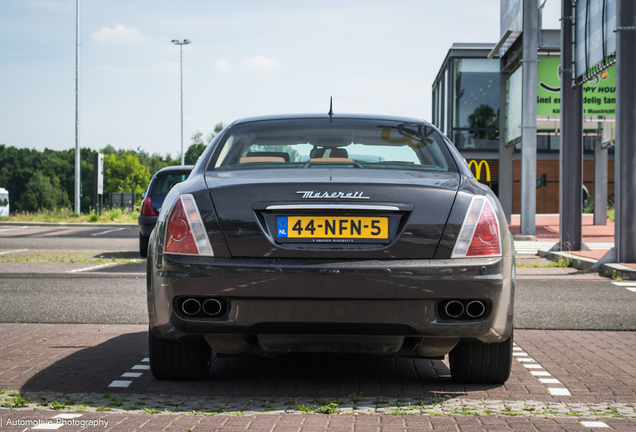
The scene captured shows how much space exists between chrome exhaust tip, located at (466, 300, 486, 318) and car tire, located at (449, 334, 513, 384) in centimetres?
44

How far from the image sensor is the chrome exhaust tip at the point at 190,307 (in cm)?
319

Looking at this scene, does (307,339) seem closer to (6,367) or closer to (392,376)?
(392,376)

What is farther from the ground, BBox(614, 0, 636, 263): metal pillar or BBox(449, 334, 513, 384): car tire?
BBox(614, 0, 636, 263): metal pillar

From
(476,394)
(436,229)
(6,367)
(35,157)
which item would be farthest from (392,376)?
(35,157)

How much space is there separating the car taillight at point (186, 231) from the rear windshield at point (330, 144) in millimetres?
596

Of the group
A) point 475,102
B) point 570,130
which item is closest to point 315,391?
point 570,130

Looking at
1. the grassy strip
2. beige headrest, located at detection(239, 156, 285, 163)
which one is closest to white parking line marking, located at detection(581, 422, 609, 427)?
beige headrest, located at detection(239, 156, 285, 163)

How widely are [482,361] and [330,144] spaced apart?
1.53 metres

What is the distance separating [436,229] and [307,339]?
0.79m

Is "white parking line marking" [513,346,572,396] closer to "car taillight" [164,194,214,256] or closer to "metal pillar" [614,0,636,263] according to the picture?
"car taillight" [164,194,214,256]

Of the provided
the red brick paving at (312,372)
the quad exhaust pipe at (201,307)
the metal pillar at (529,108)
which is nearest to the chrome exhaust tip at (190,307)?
the quad exhaust pipe at (201,307)

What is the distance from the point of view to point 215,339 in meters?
3.31

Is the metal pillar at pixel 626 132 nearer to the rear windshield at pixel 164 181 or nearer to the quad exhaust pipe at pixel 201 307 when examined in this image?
the rear windshield at pixel 164 181

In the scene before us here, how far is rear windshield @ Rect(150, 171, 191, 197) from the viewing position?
39.2 ft
